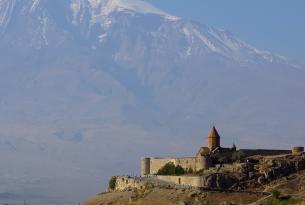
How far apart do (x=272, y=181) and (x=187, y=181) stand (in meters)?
7.85

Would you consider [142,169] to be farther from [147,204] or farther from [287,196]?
[287,196]

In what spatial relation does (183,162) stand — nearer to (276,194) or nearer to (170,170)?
(170,170)

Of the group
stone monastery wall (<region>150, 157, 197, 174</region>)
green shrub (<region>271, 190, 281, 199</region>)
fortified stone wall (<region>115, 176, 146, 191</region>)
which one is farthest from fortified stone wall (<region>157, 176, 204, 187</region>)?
green shrub (<region>271, 190, 281, 199</region>)

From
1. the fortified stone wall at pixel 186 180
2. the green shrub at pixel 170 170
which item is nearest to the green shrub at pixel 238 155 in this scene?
the green shrub at pixel 170 170

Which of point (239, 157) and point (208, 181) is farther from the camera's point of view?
point (239, 157)

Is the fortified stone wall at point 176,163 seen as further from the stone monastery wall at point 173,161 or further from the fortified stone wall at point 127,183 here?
the fortified stone wall at point 127,183

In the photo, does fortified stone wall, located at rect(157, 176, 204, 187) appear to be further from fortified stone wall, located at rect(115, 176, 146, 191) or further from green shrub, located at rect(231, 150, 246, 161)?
green shrub, located at rect(231, 150, 246, 161)

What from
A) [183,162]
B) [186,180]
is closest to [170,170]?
[183,162]

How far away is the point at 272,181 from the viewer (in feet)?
290

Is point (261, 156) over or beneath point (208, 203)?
over

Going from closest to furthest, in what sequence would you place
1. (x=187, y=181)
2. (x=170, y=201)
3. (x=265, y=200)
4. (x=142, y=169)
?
(x=265, y=200) → (x=170, y=201) → (x=187, y=181) → (x=142, y=169)

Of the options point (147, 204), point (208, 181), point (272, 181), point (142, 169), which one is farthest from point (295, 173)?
point (142, 169)

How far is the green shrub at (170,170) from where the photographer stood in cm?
9738

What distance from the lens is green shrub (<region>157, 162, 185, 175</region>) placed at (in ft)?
319
